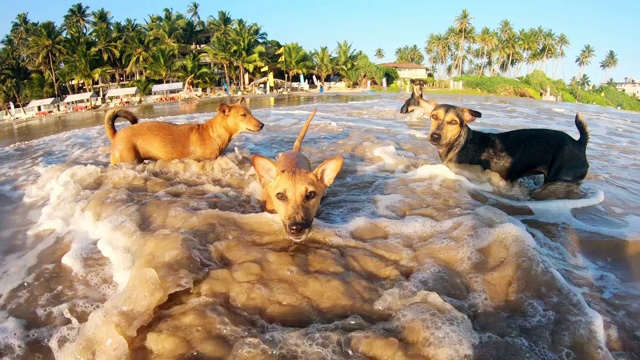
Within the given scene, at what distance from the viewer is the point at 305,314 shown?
101 inches

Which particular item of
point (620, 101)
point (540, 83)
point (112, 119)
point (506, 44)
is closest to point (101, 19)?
point (112, 119)

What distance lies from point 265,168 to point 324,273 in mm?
1290

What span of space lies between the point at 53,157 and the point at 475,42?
363 ft

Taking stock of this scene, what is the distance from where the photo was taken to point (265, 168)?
3.77m

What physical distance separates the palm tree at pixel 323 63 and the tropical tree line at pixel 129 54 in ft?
11.8

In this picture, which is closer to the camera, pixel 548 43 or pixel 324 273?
pixel 324 273

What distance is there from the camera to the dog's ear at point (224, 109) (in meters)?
6.93

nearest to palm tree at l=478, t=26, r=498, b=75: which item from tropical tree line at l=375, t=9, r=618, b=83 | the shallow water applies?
tropical tree line at l=375, t=9, r=618, b=83

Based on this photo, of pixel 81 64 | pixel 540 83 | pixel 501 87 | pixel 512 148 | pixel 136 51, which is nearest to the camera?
pixel 512 148

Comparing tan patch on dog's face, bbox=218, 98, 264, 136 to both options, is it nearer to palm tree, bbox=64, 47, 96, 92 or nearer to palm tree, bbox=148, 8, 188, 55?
palm tree, bbox=64, 47, 96, 92

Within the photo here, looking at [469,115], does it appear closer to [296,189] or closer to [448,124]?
[448,124]

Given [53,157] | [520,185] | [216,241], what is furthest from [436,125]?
[53,157]

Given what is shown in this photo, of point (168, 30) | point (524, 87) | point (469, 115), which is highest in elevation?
Result: point (168, 30)

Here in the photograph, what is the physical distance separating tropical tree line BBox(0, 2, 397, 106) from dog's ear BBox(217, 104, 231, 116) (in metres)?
50.4
